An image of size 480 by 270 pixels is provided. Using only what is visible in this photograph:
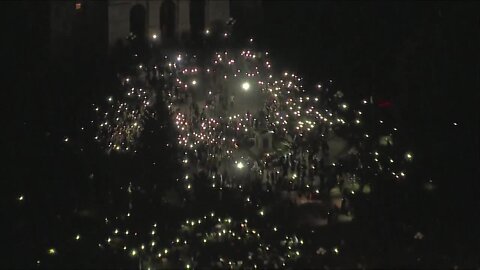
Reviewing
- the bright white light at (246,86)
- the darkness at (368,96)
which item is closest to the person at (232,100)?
the bright white light at (246,86)

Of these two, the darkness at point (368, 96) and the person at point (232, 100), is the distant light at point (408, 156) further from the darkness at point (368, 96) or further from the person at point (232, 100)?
the person at point (232, 100)

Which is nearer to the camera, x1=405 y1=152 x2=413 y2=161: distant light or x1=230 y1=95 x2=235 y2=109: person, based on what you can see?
x1=405 y1=152 x2=413 y2=161: distant light

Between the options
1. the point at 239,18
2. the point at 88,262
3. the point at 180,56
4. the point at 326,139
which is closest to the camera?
the point at 88,262

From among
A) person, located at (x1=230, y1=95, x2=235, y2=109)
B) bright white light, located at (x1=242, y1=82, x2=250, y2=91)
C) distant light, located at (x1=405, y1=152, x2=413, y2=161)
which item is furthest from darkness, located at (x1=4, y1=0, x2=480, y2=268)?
person, located at (x1=230, y1=95, x2=235, y2=109)

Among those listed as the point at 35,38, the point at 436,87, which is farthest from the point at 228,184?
the point at 35,38

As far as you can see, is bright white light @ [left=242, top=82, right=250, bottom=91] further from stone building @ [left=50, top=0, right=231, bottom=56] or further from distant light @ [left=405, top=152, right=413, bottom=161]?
distant light @ [left=405, top=152, right=413, bottom=161]

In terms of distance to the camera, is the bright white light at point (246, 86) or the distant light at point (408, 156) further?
the bright white light at point (246, 86)

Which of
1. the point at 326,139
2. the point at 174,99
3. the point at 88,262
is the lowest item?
the point at 88,262

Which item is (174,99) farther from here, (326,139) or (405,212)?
(405,212)

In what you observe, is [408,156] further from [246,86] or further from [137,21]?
[137,21]
